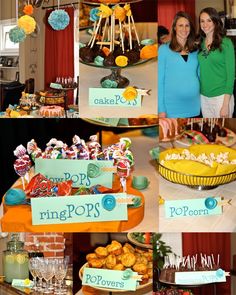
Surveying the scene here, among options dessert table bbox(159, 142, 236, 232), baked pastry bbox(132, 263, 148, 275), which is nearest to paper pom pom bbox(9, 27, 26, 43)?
dessert table bbox(159, 142, 236, 232)

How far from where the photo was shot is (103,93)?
7.18ft

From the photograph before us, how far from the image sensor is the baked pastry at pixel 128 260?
7.33 ft

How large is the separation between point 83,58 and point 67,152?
0.97 ft

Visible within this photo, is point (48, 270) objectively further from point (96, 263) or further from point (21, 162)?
point (21, 162)

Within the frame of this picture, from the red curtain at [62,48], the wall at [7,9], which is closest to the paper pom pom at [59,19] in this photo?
the red curtain at [62,48]

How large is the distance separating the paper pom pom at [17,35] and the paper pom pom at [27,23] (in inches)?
0.5

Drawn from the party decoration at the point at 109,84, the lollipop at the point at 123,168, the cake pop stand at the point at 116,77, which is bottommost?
the lollipop at the point at 123,168

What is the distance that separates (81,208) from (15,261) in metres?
0.29

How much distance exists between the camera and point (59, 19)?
2.19 meters

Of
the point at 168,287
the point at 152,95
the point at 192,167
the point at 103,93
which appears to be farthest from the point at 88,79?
the point at 168,287

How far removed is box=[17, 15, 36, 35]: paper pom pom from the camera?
7.18 feet

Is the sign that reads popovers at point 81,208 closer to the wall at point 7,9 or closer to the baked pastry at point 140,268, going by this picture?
the baked pastry at point 140,268

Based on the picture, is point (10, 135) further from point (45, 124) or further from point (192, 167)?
point (192, 167)

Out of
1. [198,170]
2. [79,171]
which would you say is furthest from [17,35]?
[198,170]
